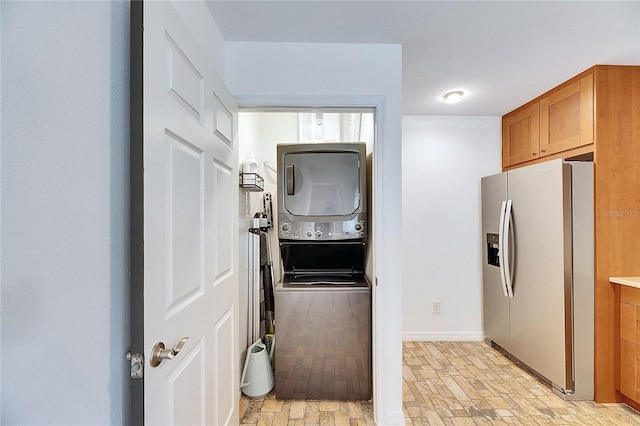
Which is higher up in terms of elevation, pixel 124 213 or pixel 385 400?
pixel 124 213

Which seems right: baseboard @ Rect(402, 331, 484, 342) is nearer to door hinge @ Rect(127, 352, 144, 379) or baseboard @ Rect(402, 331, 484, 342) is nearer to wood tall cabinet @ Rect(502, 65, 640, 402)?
wood tall cabinet @ Rect(502, 65, 640, 402)

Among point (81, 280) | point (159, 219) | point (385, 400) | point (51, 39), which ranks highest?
point (51, 39)

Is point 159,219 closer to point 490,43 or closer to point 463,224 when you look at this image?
point 490,43

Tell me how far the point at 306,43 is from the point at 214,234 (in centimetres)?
Answer: 132

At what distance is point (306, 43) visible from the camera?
6.26 ft

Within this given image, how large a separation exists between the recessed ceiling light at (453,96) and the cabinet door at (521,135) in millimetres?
711

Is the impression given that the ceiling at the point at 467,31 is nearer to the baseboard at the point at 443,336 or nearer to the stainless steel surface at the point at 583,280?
the stainless steel surface at the point at 583,280

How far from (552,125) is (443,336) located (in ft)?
7.48

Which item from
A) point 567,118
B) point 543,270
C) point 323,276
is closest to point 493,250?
point 543,270

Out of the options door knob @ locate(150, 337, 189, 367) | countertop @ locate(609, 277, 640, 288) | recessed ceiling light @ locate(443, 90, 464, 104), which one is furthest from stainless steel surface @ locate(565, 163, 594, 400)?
door knob @ locate(150, 337, 189, 367)

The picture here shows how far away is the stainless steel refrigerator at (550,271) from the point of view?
7.22 feet

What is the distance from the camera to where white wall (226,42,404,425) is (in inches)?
75.0

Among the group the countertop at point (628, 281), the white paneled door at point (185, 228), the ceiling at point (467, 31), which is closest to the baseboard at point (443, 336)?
the countertop at point (628, 281)

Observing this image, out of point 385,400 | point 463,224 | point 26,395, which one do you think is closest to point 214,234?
point 26,395
